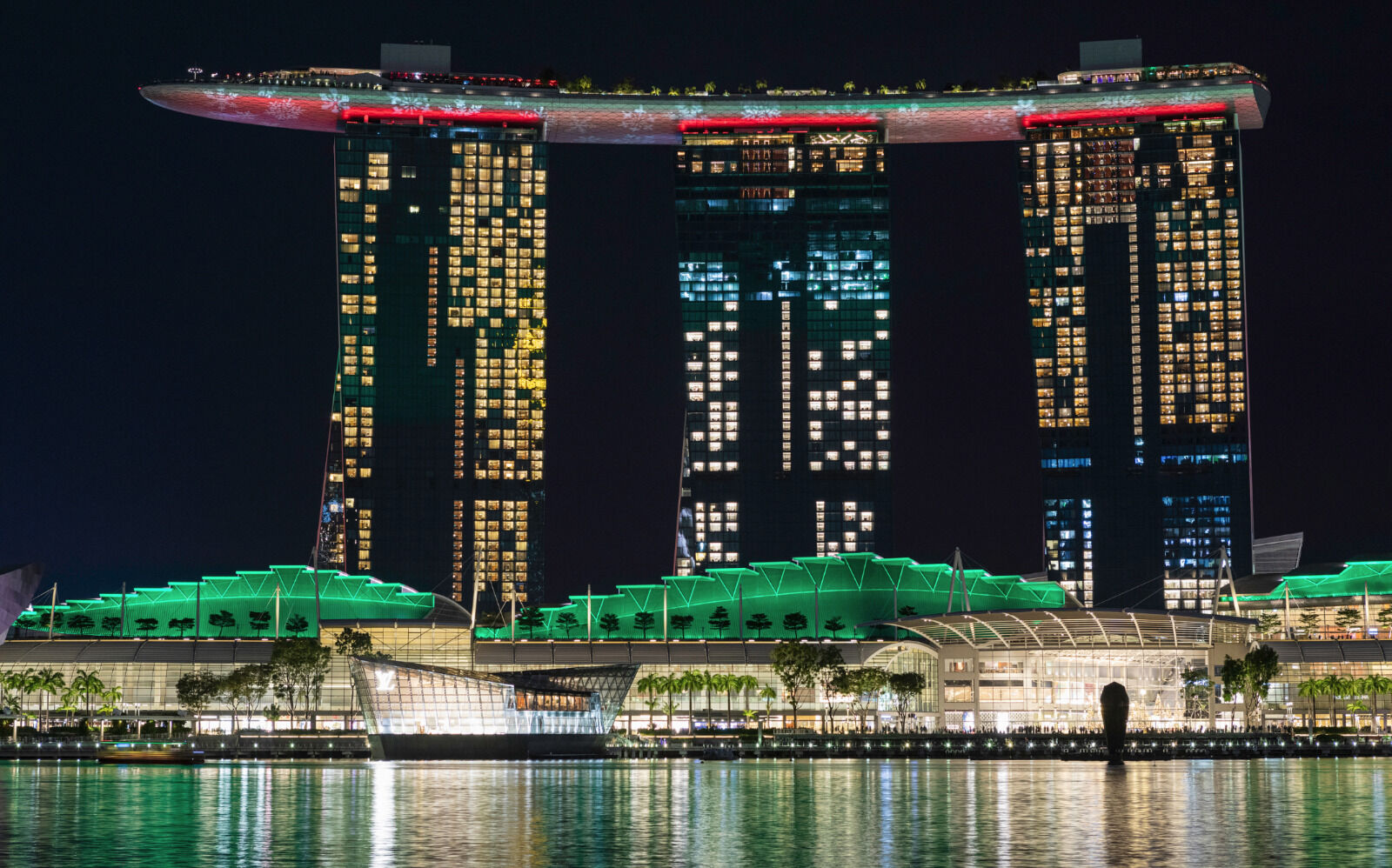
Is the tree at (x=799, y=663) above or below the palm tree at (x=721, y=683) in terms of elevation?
above

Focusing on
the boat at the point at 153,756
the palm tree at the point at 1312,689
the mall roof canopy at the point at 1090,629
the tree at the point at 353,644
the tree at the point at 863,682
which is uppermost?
the mall roof canopy at the point at 1090,629

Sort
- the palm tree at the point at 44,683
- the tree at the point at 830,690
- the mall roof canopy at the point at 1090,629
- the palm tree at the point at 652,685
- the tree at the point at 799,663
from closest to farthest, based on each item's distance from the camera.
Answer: the tree at the point at 799,663 → the tree at the point at 830,690 → the mall roof canopy at the point at 1090,629 → the palm tree at the point at 44,683 → the palm tree at the point at 652,685

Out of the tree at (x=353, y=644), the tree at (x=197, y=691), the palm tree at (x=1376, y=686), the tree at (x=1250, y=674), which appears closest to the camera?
the tree at (x=1250, y=674)

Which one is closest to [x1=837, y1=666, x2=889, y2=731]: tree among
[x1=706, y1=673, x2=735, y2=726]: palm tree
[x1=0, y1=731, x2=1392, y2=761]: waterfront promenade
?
[x1=706, y1=673, x2=735, y2=726]: palm tree

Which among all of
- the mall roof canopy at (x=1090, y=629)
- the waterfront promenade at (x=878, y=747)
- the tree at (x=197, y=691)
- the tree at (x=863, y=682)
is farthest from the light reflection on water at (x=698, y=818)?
the mall roof canopy at (x=1090, y=629)

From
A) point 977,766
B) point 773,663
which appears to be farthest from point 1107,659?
point 977,766

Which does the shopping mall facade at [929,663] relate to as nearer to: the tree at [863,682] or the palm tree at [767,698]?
the palm tree at [767,698]

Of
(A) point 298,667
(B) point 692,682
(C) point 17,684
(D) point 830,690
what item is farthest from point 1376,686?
(C) point 17,684

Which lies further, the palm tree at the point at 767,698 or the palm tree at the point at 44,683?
the palm tree at the point at 767,698
